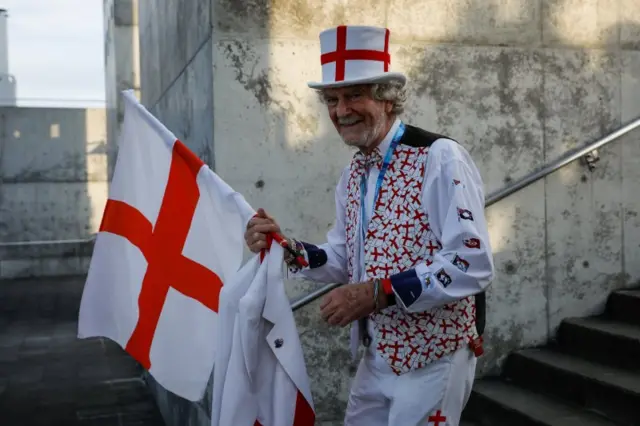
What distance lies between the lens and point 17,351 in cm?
932

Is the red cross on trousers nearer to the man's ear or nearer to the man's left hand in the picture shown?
the man's ear

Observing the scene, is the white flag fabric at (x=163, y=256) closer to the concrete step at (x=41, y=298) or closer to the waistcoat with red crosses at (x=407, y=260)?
the waistcoat with red crosses at (x=407, y=260)

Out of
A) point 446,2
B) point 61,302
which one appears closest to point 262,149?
point 446,2

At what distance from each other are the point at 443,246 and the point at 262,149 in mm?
2079

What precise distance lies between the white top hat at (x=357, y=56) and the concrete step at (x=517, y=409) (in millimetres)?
2392

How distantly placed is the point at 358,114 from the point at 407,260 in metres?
0.48

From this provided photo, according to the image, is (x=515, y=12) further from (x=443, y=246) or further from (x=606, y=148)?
(x=443, y=246)

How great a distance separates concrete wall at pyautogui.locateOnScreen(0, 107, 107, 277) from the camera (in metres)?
19.4

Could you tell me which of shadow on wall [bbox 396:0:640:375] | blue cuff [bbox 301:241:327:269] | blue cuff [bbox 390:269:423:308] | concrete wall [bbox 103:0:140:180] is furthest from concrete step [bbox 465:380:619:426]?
concrete wall [bbox 103:0:140:180]

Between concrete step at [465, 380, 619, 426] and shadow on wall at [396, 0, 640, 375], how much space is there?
0.23m

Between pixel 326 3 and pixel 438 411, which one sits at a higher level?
pixel 326 3

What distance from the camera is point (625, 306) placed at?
16.2 ft

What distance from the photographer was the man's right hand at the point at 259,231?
2758mm

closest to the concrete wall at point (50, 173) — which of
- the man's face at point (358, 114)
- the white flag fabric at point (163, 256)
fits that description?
the white flag fabric at point (163, 256)
